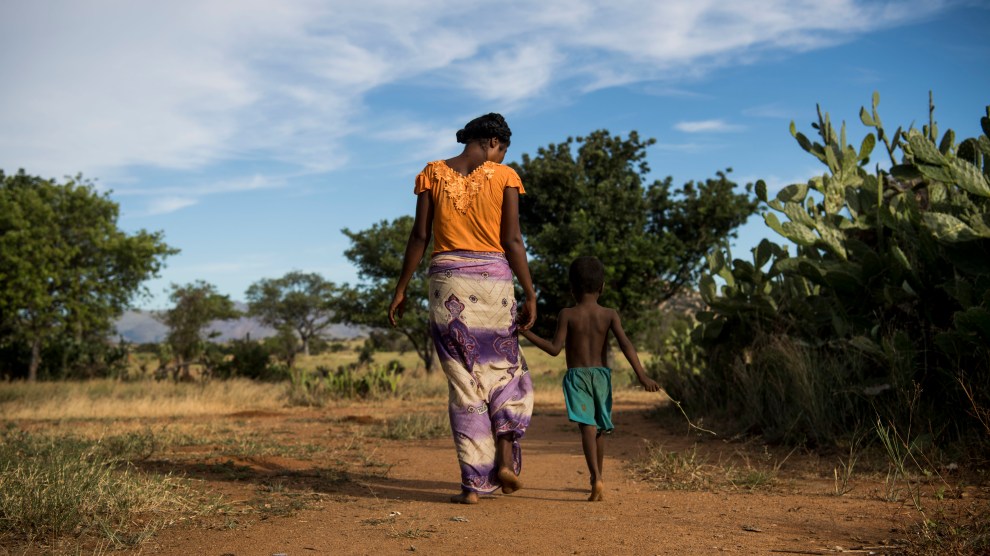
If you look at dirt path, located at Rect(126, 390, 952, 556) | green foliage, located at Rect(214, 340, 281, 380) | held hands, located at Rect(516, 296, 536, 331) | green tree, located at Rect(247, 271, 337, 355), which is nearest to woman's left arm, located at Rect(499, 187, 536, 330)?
held hands, located at Rect(516, 296, 536, 331)

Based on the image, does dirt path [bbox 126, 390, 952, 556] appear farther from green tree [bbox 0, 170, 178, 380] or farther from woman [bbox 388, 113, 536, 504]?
green tree [bbox 0, 170, 178, 380]

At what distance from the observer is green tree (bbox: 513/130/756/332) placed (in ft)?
75.9

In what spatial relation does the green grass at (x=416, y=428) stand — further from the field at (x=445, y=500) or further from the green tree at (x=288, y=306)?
the green tree at (x=288, y=306)

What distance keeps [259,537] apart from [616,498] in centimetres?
216

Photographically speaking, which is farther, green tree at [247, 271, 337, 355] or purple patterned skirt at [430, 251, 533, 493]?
green tree at [247, 271, 337, 355]

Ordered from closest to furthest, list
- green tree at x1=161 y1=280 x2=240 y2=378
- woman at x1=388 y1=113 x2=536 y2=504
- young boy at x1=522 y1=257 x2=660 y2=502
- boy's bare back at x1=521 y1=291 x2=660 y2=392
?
woman at x1=388 y1=113 x2=536 y2=504, young boy at x1=522 y1=257 x2=660 y2=502, boy's bare back at x1=521 y1=291 x2=660 y2=392, green tree at x1=161 y1=280 x2=240 y2=378

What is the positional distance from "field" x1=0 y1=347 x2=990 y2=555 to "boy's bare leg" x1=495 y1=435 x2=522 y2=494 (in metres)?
0.13

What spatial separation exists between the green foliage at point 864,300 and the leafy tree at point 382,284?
49.9 feet

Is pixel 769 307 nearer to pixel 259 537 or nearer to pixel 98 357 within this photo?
pixel 259 537

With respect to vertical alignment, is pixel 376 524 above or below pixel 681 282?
below

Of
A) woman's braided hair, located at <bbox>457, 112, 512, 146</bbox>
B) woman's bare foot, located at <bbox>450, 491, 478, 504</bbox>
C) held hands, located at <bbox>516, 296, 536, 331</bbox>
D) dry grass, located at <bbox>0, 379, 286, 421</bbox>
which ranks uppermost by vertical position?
woman's braided hair, located at <bbox>457, 112, 512, 146</bbox>

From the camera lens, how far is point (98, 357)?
861 inches

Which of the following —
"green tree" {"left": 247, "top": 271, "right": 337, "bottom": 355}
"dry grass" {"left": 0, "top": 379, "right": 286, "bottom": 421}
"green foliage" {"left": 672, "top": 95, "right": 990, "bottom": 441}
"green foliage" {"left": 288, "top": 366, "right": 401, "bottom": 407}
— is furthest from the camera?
"green tree" {"left": 247, "top": 271, "right": 337, "bottom": 355}

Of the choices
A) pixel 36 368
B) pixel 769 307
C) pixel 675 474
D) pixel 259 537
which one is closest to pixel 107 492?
pixel 259 537
